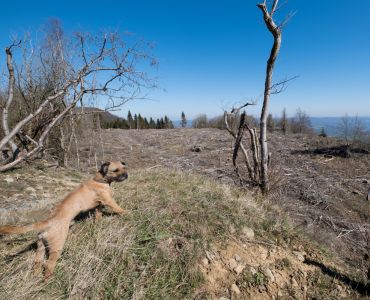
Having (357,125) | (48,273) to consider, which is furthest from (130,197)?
(357,125)

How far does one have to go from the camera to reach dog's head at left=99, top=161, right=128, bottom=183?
336cm

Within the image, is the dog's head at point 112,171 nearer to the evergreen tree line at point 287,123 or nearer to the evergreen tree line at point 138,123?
the evergreen tree line at point 287,123

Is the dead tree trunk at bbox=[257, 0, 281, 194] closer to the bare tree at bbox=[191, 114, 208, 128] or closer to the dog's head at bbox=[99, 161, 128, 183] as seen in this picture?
the dog's head at bbox=[99, 161, 128, 183]

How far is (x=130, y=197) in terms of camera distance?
13.4 feet

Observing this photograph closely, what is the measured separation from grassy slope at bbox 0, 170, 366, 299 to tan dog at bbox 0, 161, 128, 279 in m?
0.16

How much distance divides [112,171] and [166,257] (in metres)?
1.29

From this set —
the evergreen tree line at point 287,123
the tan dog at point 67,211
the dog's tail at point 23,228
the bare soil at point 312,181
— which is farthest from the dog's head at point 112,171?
the evergreen tree line at point 287,123

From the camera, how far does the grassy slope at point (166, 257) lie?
8.62ft

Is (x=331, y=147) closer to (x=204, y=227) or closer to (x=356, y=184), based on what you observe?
(x=356, y=184)

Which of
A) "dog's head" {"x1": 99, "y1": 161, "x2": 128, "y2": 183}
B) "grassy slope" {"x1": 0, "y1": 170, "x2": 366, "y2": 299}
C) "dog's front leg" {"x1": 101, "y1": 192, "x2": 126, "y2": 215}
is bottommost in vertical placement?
"grassy slope" {"x1": 0, "y1": 170, "x2": 366, "y2": 299}

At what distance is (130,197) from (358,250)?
5.46m

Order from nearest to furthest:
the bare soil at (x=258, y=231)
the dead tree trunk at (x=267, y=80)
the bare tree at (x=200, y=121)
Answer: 1. the bare soil at (x=258, y=231)
2. the dead tree trunk at (x=267, y=80)
3. the bare tree at (x=200, y=121)

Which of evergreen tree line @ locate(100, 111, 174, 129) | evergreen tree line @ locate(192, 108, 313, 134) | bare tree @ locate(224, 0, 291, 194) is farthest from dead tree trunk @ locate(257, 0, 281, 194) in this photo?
evergreen tree line @ locate(100, 111, 174, 129)

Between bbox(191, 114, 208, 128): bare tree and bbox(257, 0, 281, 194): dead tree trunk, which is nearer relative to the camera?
bbox(257, 0, 281, 194): dead tree trunk
